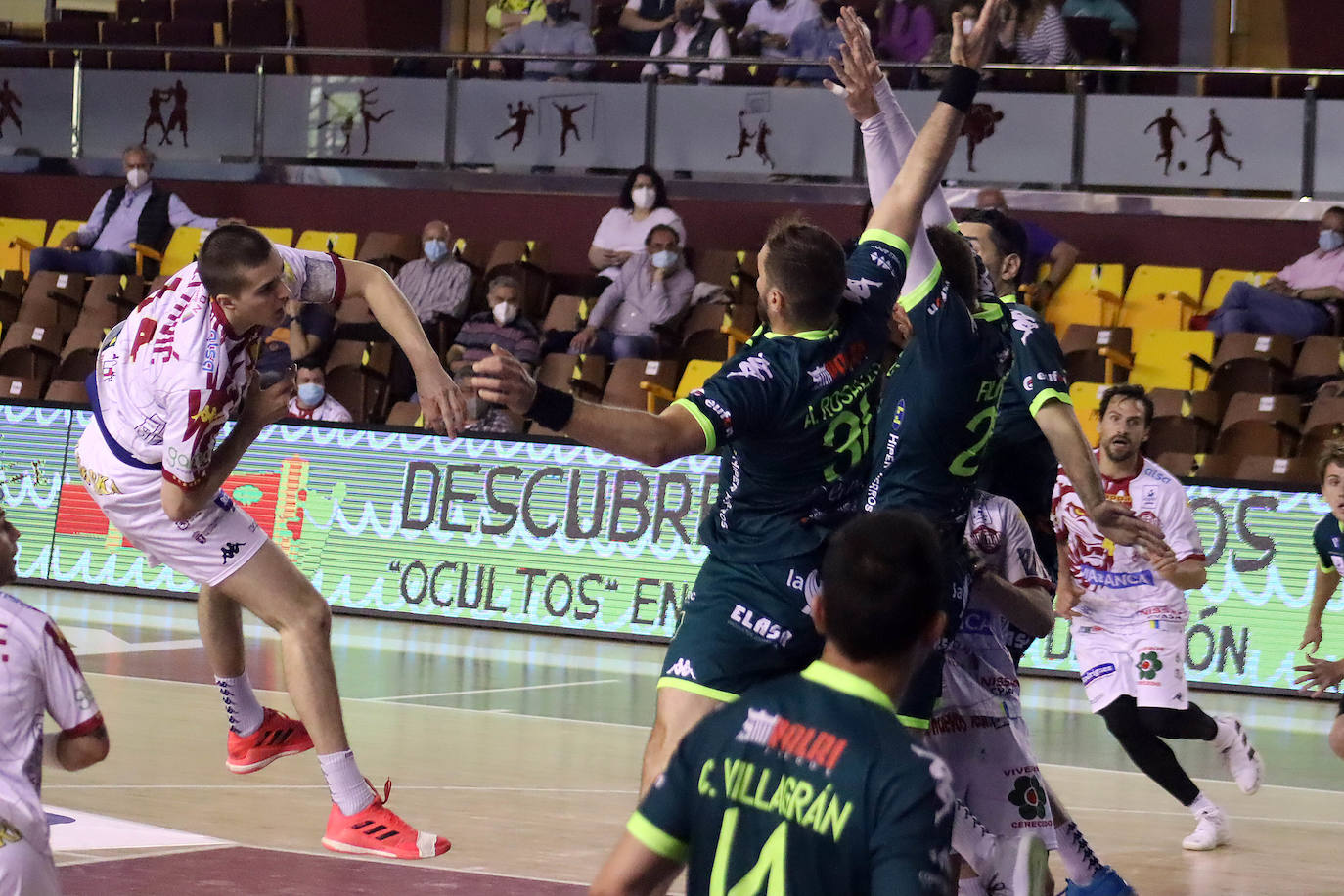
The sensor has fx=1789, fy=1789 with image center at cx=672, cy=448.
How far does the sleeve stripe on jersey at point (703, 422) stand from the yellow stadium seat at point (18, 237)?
50.7 feet

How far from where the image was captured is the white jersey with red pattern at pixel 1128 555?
729 centimetres

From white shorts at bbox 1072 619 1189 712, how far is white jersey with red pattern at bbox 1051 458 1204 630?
2.6 inches

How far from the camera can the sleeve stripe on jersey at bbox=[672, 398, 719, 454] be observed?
4160 mm

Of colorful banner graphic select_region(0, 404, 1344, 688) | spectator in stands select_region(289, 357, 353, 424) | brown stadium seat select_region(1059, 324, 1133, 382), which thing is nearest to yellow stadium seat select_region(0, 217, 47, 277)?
colorful banner graphic select_region(0, 404, 1344, 688)

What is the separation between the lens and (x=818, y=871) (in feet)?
8.07

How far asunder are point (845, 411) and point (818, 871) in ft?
7.65

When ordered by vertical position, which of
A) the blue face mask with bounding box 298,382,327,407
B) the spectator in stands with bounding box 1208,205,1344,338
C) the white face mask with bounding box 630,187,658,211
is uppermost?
the white face mask with bounding box 630,187,658,211

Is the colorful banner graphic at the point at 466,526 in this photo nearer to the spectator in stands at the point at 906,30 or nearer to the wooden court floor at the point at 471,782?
the wooden court floor at the point at 471,782

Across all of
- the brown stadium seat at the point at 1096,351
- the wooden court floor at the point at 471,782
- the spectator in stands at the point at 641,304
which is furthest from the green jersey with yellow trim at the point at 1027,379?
the spectator in stands at the point at 641,304

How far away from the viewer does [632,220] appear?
15398mm

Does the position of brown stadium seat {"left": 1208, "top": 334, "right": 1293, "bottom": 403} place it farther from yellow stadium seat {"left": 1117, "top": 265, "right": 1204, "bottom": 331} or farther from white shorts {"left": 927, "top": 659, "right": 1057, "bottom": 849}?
white shorts {"left": 927, "top": 659, "right": 1057, "bottom": 849}

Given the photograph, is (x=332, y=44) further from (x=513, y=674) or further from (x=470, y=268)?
(x=513, y=674)

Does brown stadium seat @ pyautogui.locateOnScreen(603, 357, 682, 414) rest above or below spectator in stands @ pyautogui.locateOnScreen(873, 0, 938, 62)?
below

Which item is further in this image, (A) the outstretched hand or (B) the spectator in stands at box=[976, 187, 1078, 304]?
(B) the spectator in stands at box=[976, 187, 1078, 304]
